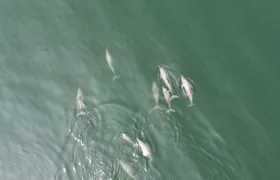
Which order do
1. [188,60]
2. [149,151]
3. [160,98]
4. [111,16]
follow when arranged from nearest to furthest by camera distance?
[149,151] → [160,98] → [188,60] → [111,16]

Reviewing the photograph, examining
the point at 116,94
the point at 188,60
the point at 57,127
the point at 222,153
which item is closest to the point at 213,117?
the point at 222,153

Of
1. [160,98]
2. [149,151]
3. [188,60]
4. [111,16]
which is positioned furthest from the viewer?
[111,16]

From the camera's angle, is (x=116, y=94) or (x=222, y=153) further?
(x=116, y=94)

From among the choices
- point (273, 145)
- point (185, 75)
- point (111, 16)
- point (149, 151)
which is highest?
point (111, 16)

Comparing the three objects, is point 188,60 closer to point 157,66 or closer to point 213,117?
point 157,66

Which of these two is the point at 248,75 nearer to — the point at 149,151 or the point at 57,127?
the point at 149,151

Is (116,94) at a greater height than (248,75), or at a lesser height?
lesser

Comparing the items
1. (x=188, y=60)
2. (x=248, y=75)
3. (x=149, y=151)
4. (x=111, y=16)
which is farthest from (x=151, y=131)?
(x=111, y=16)
